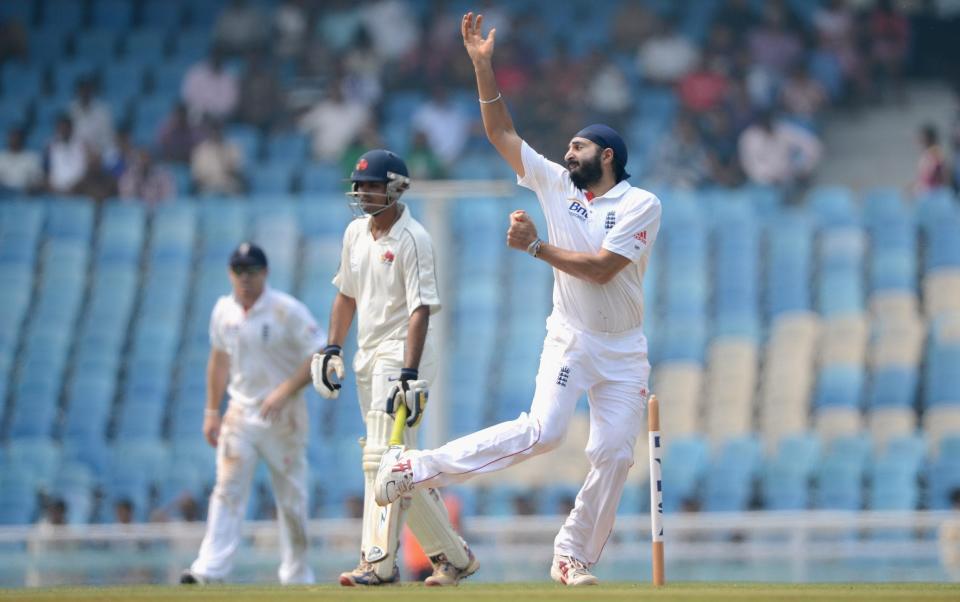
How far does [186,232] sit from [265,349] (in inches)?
317

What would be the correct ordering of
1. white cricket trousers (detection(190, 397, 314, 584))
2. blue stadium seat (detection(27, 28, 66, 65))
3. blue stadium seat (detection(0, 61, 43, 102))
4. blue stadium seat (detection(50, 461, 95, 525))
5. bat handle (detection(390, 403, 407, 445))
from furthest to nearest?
blue stadium seat (detection(27, 28, 66, 65)) → blue stadium seat (detection(0, 61, 43, 102)) → blue stadium seat (detection(50, 461, 95, 525)) → white cricket trousers (detection(190, 397, 314, 584)) → bat handle (detection(390, 403, 407, 445))

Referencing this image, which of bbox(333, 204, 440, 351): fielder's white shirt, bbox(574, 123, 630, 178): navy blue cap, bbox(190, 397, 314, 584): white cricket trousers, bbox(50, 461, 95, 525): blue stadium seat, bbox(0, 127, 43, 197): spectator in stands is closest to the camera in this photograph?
bbox(574, 123, 630, 178): navy blue cap

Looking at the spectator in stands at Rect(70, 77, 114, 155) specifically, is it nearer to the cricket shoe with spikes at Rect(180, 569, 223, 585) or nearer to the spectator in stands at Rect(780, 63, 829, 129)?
the spectator in stands at Rect(780, 63, 829, 129)

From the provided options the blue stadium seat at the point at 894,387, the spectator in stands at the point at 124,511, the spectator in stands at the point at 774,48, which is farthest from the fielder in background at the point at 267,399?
the spectator in stands at the point at 774,48

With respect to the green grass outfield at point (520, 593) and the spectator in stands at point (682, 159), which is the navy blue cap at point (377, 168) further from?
the spectator in stands at point (682, 159)

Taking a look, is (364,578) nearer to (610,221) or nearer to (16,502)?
(610,221)

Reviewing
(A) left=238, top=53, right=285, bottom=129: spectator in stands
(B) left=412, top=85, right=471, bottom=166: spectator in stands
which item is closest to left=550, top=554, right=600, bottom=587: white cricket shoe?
(B) left=412, top=85, right=471, bottom=166: spectator in stands

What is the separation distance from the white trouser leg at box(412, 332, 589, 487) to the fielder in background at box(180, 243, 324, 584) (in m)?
2.91

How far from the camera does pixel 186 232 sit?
1947cm

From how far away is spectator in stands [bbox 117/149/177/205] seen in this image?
20.3m

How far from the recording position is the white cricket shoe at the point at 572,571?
361 inches

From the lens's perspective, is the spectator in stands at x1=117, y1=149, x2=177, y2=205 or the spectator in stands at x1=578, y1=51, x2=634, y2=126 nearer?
the spectator in stands at x1=117, y1=149, x2=177, y2=205

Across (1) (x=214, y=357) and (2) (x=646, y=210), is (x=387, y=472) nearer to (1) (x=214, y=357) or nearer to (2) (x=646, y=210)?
(2) (x=646, y=210)

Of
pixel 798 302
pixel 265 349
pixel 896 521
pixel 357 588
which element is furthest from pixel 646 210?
pixel 798 302
